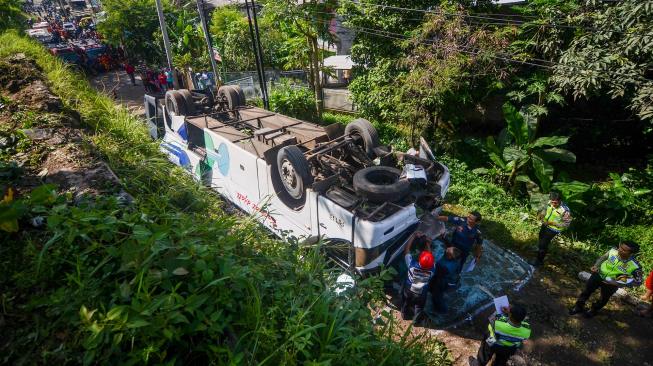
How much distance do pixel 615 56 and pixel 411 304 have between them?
5844 mm

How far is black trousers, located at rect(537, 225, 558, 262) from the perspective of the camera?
18.6 feet

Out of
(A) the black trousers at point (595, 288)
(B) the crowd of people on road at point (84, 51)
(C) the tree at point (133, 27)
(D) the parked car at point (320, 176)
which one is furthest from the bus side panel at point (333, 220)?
(C) the tree at point (133, 27)

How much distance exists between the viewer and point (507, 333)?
3.59 m

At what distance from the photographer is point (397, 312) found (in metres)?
4.89

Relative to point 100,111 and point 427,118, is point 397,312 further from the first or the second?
point 427,118

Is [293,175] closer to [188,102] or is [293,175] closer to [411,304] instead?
[411,304]

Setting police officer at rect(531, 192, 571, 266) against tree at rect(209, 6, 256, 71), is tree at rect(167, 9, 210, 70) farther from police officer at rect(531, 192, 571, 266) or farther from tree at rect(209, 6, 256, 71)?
police officer at rect(531, 192, 571, 266)

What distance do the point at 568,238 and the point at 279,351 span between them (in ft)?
23.4

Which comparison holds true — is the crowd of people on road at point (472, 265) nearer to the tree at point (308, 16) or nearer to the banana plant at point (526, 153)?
the banana plant at point (526, 153)

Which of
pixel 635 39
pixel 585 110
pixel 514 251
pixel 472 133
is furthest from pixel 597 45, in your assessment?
pixel 472 133

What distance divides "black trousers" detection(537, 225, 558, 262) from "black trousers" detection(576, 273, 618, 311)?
1006mm

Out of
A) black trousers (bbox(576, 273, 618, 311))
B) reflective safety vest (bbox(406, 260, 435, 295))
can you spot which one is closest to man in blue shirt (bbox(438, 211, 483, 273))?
reflective safety vest (bbox(406, 260, 435, 295))

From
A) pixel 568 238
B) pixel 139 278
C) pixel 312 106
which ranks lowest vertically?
pixel 568 238

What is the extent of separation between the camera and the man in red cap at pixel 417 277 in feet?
14.0
